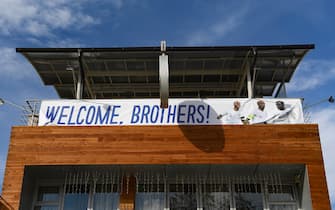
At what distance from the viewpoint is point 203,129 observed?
1148cm

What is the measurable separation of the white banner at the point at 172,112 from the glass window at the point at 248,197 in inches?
71.5

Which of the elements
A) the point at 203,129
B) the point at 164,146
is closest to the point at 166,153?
the point at 164,146

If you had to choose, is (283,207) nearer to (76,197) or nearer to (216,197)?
(216,197)

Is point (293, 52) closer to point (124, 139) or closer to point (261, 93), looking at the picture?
point (261, 93)

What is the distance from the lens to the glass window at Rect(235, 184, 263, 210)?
38.6 ft

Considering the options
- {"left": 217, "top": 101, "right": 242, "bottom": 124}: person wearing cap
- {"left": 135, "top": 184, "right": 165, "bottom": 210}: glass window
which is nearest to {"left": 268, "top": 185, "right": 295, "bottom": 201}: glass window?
{"left": 217, "top": 101, "right": 242, "bottom": 124}: person wearing cap

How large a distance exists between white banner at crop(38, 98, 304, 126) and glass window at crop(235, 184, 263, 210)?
A: 1816 mm

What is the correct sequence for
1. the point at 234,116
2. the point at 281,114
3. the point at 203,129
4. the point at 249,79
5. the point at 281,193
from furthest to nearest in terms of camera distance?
1. the point at 249,79
2. the point at 281,114
3. the point at 234,116
4. the point at 281,193
5. the point at 203,129

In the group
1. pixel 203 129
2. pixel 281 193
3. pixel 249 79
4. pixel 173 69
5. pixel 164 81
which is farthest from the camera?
pixel 173 69

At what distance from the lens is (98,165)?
11.2 meters

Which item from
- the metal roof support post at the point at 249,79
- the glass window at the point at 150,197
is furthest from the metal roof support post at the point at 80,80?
the metal roof support post at the point at 249,79

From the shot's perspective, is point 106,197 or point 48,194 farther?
point 48,194

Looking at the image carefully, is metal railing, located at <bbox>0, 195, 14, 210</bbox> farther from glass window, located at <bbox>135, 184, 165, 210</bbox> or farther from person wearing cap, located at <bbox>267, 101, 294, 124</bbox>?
person wearing cap, located at <bbox>267, 101, 294, 124</bbox>

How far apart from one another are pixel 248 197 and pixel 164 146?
2804mm
